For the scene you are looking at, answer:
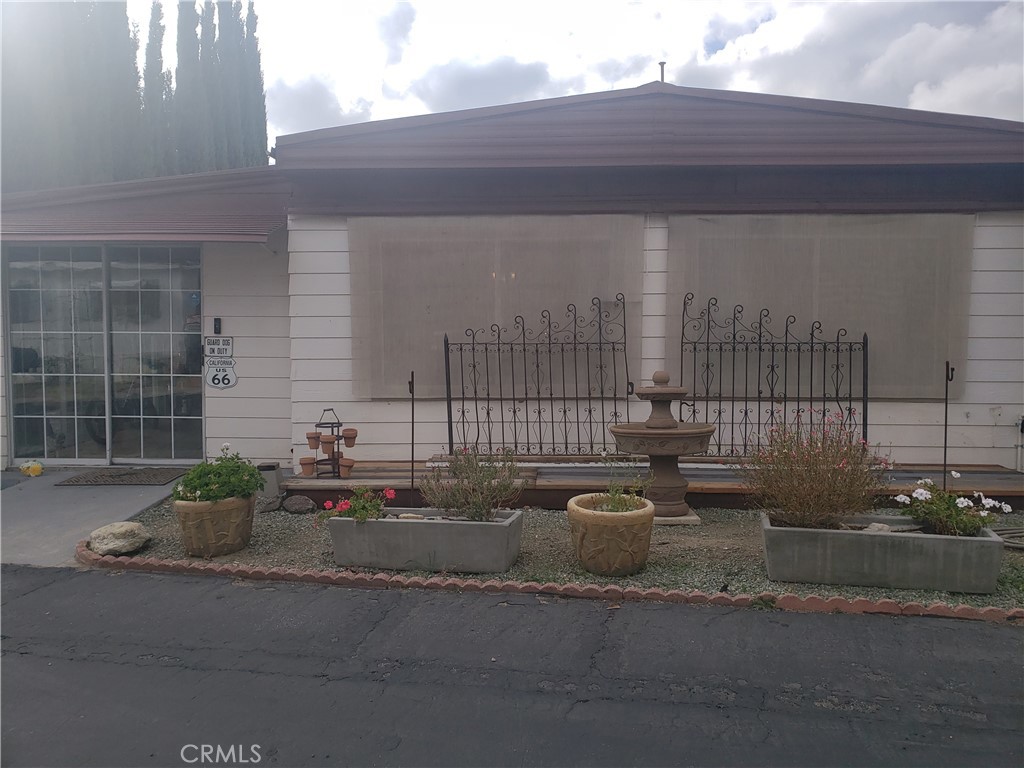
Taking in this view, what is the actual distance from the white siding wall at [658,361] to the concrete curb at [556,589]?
2564 mm

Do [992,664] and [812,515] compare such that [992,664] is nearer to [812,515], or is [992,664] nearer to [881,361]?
[812,515]

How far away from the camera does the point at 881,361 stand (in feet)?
24.3

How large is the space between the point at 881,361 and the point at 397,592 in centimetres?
546

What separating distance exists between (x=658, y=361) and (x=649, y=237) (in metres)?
1.29

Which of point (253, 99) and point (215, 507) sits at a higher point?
point (253, 99)

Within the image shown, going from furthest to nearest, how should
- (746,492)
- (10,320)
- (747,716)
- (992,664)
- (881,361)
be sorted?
1. (10,320)
2. (881,361)
3. (746,492)
4. (992,664)
5. (747,716)

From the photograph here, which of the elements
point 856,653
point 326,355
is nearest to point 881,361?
point 856,653

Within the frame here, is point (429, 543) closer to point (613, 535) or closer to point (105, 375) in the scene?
point (613, 535)

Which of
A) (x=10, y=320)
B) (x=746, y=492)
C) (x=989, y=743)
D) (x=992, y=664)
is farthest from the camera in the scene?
(x=10, y=320)

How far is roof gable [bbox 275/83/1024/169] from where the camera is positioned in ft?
23.9

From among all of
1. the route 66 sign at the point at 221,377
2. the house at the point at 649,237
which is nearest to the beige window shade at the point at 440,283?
the house at the point at 649,237

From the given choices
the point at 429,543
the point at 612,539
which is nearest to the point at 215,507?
the point at 429,543

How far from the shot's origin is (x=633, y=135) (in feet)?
24.7

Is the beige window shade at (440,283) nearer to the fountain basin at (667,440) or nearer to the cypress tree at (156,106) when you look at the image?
the fountain basin at (667,440)
